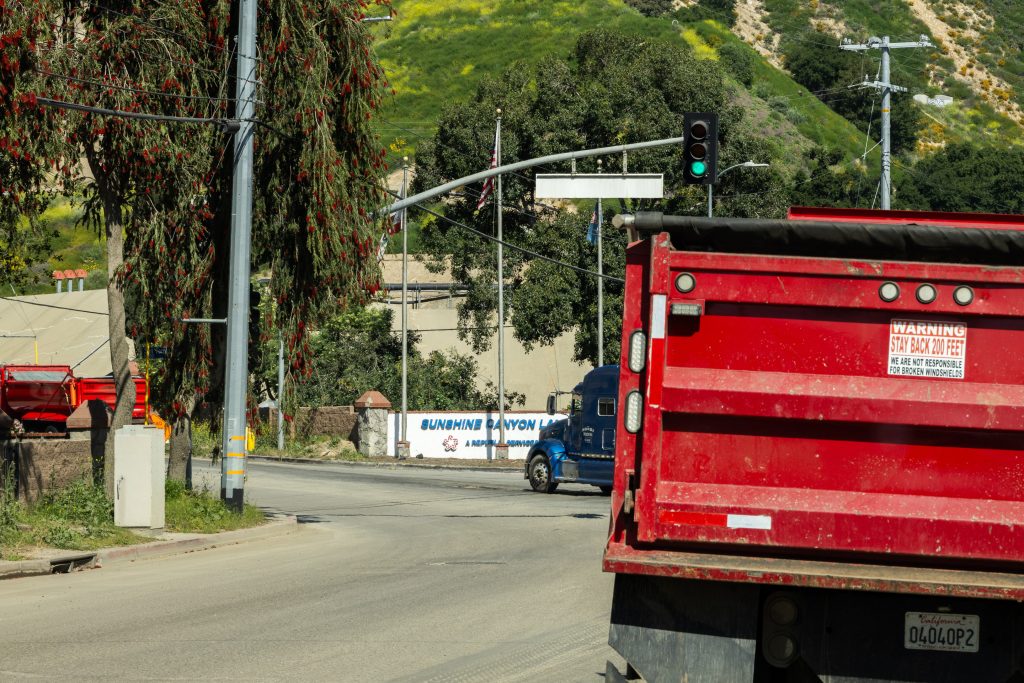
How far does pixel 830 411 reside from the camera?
654 cm

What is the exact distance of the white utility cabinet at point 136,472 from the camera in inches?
733

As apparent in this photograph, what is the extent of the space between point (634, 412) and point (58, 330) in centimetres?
6568

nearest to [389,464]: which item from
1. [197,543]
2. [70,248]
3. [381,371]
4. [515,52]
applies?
[381,371]

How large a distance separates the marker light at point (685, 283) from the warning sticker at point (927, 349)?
993mm

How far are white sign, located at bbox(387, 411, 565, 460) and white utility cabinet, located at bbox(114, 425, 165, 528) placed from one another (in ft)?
113

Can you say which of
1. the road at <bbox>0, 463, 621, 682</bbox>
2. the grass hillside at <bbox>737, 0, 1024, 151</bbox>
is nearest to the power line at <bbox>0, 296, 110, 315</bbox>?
the road at <bbox>0, 463, 621, 682</bbox>

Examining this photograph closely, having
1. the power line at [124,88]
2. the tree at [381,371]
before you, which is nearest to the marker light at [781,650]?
the power line at [124,88]

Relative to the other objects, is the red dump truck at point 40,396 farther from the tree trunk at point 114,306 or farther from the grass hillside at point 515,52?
the grass hillside at point 515,52

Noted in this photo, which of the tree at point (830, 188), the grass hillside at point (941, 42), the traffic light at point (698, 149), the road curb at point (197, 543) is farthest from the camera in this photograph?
the grass hillside at point (941, 42)

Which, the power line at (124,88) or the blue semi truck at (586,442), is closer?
the power line at (124,88)

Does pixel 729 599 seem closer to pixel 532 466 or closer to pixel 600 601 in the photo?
pixel 600 601

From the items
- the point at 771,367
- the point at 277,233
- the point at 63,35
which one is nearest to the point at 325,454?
the point at 277,233

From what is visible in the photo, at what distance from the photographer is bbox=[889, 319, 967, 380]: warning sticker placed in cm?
656

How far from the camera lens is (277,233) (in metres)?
22.4
